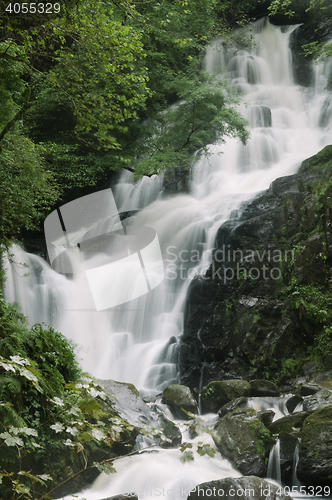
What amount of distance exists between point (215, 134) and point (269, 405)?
28.2ft

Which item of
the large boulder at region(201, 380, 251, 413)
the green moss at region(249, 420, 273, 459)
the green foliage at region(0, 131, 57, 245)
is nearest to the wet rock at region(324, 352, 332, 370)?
the large boulder at region(201, 380, 251, 413)

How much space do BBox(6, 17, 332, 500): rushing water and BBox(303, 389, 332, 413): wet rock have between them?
1432 mm

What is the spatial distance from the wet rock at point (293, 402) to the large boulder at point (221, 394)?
774mm

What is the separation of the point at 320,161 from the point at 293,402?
22.0ft

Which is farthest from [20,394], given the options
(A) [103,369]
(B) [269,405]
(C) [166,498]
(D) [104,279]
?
(D) [104,279]

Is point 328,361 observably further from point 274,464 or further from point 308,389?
point 274,464

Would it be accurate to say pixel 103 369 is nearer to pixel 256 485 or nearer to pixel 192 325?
pixel 192 325

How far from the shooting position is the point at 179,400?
236 inches

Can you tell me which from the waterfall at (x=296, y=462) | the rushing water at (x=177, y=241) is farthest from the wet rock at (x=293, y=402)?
the rushing water at (x=177, y=241)

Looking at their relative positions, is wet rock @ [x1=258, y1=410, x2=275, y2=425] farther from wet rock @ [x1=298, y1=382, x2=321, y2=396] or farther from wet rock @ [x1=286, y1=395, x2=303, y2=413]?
wet rock @ [x1=298, y1=382, x2=321, y2=396]

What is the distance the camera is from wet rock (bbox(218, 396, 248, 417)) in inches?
218

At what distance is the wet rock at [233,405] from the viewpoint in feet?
18.2

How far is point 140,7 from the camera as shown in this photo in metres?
10.9

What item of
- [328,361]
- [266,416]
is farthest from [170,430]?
[328,361]
